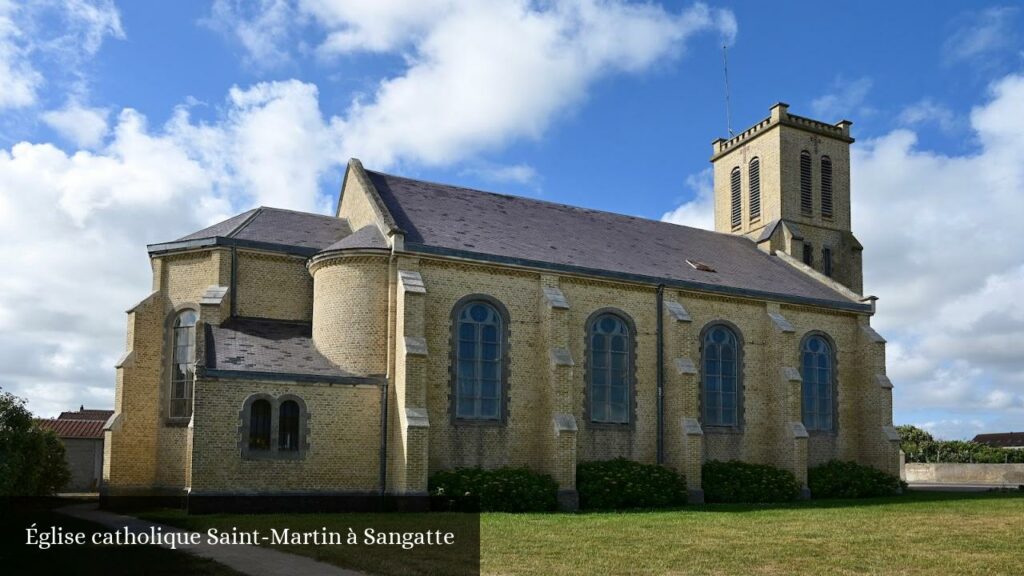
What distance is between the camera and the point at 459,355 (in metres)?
24.6

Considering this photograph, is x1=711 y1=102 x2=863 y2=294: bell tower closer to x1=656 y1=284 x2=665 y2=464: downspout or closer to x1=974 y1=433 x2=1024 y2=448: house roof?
x1=656 y1=284 x2=665 y2=464: downspout

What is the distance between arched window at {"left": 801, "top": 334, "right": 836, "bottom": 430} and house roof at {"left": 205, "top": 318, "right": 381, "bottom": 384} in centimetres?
1646

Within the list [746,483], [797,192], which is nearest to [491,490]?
[746,483]

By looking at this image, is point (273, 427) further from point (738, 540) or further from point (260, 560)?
point (738, 540)

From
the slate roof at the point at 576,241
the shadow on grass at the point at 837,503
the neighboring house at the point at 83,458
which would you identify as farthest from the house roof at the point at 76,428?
the shadow on grass at the point at 837,503

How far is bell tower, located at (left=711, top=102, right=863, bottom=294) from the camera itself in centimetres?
3641

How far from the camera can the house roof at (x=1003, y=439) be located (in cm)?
7594

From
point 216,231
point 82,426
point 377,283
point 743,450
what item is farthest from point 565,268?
point 82,426

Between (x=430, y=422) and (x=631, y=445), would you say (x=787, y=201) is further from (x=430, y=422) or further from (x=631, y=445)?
(x=430, y=422)

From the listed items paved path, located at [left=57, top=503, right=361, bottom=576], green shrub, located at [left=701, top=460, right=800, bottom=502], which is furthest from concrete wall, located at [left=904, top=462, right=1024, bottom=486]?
paved path, located at [left=57, top=503, right=361, bottom=576]

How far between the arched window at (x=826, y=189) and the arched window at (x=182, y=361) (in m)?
26.8

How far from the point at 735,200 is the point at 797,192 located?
10.2 feet

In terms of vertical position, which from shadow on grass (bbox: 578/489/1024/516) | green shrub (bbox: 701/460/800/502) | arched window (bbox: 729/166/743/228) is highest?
arched window (bbox: 729/166/743/228)

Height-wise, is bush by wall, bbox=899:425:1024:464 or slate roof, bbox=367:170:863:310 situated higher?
slate roof, bbox=367:170:863:310
